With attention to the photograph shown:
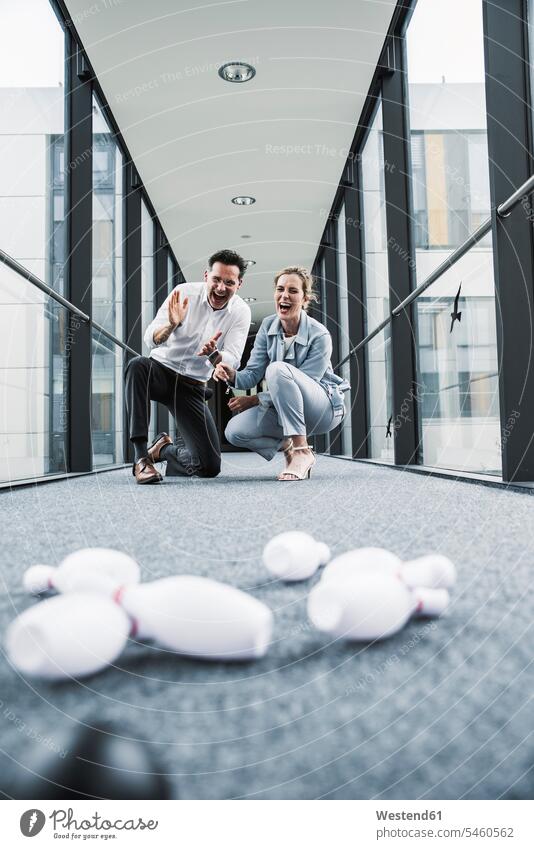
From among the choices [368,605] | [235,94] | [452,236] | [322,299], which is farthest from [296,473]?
[322,299]

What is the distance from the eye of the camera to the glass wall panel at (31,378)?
1.88 metres

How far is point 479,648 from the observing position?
0.41m

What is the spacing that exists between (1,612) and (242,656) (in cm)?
20

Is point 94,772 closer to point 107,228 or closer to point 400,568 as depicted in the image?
point 400,568

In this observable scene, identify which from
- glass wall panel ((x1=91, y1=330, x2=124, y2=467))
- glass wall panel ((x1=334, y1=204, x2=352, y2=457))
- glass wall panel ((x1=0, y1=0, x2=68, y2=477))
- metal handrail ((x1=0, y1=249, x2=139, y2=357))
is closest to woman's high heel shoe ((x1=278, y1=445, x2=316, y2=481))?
glass wall panel ((x1=0, y1=0, x2=68, y2=477))

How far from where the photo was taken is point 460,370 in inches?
77.7

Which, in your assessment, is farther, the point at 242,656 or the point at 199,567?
the point at 199,567

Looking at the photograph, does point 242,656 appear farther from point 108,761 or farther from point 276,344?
point 276,344

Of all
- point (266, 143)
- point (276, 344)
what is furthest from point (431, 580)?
point (266, 143)

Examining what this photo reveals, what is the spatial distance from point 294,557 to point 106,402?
2.77 metres

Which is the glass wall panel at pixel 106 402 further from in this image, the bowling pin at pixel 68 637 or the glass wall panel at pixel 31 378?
the bowling pin at pixel 68 637

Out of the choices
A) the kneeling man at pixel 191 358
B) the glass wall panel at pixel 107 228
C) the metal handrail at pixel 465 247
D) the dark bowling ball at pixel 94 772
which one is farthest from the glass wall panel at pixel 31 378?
the dark bowling ball at pixel 94 772
